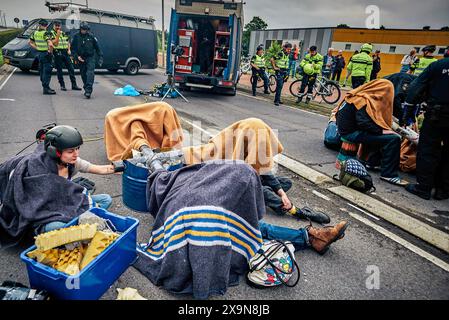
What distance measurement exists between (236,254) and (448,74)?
3.82m

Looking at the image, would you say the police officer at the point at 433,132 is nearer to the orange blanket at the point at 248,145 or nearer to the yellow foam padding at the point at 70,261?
the orange blanket at the point at 248,145

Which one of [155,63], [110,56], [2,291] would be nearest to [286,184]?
[2,291]

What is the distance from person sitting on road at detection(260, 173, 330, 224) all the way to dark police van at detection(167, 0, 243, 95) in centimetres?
804

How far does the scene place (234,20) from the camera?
1015 centimetres

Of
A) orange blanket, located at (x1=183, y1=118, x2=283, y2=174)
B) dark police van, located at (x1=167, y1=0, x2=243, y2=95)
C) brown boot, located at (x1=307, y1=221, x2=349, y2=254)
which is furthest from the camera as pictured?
dark police van, located at (x1=167, y1=0, x2=243, y2=95)

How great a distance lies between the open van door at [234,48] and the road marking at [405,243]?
8.10 metres

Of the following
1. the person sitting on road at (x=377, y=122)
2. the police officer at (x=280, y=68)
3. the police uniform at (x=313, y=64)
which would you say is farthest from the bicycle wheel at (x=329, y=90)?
the person sitting on road at (x=377, y=122)

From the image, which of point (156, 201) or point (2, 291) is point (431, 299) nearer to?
point (156, 201)

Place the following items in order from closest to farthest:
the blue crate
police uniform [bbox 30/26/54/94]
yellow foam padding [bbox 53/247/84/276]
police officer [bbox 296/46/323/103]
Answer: the blue crate → yellow foam padding [bbox 53/247/84/276] → police uniform [bbox 30/26/54/94] → police officer [bbox 296/46/323/103]

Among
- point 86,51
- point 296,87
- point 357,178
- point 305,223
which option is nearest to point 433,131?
point 357,178

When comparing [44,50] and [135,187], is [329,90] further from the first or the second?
[135,187]

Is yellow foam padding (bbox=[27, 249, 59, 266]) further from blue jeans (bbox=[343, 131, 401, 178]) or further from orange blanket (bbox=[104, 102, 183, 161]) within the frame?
blue jeans (bbox=[343, 131, 401, 178])

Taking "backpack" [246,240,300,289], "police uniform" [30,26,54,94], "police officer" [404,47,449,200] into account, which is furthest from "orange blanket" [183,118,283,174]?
"police uniform" [30,26,54,94]

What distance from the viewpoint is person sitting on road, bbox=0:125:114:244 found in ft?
7.41
